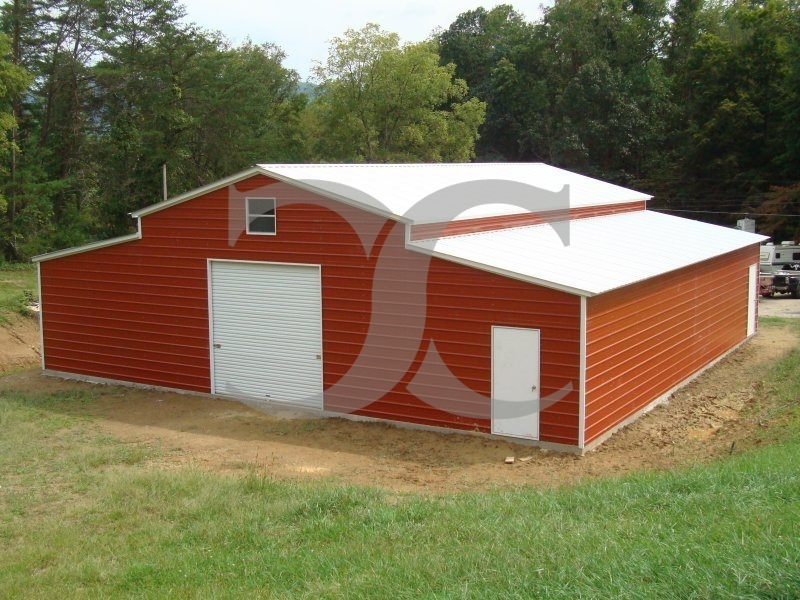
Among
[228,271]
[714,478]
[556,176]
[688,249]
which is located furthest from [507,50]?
[714,478]

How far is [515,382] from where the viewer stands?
1461 centimetres

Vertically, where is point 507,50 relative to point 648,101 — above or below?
above

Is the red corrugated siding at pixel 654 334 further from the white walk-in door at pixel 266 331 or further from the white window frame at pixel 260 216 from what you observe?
the white window frame at pixel 260 216

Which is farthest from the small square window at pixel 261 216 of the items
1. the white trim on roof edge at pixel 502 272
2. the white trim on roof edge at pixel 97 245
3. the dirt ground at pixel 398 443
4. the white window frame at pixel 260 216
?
the dirt ground at pixel 398 443

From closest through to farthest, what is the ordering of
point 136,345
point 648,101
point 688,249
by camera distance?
point 136,345 → point 688,249 → point 648,101

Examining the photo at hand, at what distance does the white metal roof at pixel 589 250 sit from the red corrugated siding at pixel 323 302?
44cm

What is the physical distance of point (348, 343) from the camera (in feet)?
54.3

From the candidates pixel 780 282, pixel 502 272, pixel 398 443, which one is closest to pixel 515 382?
pixel 502 272

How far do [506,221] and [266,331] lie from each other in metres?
5.92

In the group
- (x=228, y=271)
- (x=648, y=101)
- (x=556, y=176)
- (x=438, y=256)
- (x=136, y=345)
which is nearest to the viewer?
(x=438, y=256)

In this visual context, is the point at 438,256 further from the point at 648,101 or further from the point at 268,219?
the point at 648,101

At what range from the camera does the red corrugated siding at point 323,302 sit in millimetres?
14461

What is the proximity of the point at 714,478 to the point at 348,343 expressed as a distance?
28.4 feet

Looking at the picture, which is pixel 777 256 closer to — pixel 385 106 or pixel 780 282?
pixel 780 282
